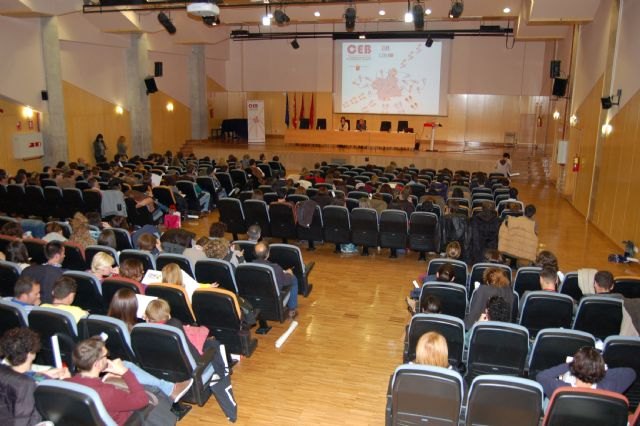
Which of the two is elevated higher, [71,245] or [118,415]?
[71,245]

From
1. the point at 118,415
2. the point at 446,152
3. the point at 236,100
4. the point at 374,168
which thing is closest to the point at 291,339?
the point at 118,415

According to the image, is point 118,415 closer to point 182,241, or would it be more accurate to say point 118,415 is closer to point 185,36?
point 182,241

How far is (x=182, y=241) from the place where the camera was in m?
6.77

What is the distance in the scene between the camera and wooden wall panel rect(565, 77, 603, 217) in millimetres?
12617

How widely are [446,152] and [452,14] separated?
7.85 meters

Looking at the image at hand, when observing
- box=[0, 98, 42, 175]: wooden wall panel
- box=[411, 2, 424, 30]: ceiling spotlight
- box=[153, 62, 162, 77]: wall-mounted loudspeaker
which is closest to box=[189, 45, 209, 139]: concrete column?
box=[153, 62, 162, 77]: wall-mounted loudspeaker

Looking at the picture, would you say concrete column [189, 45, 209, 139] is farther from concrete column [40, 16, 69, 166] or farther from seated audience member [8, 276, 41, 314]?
seated audience member [8, 276, 41, 314]

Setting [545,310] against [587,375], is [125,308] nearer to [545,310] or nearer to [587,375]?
[587,375]

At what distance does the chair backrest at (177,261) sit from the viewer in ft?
19.1

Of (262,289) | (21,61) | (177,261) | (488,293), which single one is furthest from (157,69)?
(488,293)

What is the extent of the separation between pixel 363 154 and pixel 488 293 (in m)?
14.0

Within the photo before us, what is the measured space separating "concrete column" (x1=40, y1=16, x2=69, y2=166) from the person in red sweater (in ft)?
44.5

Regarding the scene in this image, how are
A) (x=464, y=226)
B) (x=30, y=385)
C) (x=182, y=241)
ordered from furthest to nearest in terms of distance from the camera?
(x=464, y=226) → (x=182, y=241) → (x=30, y=385)

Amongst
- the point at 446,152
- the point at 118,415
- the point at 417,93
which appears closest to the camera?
the point at 118,415
